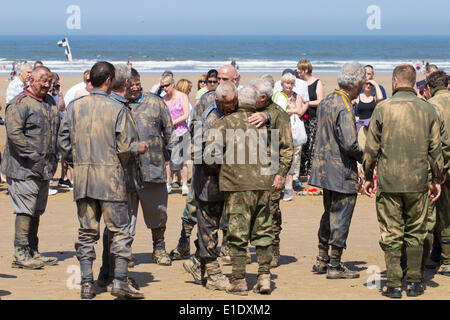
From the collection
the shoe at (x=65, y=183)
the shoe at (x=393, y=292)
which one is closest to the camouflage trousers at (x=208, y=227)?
the shoe at (x=393, y=292)

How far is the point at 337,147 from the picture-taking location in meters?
6.82

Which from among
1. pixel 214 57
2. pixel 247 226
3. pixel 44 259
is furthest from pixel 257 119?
pixel 214 57

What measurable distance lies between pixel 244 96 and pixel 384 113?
1.25m

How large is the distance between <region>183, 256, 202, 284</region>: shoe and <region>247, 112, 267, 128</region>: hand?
1603 mm

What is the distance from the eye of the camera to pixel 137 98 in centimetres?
745

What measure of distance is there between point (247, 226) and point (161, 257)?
1.73 meters

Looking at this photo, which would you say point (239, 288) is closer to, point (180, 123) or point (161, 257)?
point (161, 257)

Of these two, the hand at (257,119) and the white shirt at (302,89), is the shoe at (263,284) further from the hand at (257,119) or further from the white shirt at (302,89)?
the white shirt at (302,89)

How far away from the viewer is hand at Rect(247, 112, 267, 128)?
20.3ft

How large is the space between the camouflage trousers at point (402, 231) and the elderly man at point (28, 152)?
3.50m

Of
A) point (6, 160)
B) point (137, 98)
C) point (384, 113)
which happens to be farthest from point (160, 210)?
point (384, 113)

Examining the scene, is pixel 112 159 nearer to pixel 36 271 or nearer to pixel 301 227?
pixel 36 271

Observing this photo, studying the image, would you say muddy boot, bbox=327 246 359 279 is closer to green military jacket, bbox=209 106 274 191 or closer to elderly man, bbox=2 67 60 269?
green military jacket, bbox=209 106 274 191

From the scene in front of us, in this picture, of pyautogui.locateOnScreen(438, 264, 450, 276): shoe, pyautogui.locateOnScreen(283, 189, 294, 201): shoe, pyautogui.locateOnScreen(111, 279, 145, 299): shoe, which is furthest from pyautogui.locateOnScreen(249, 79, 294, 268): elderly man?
pyautogui.locateOnScreen(283, 189, 294, 201): shoe
